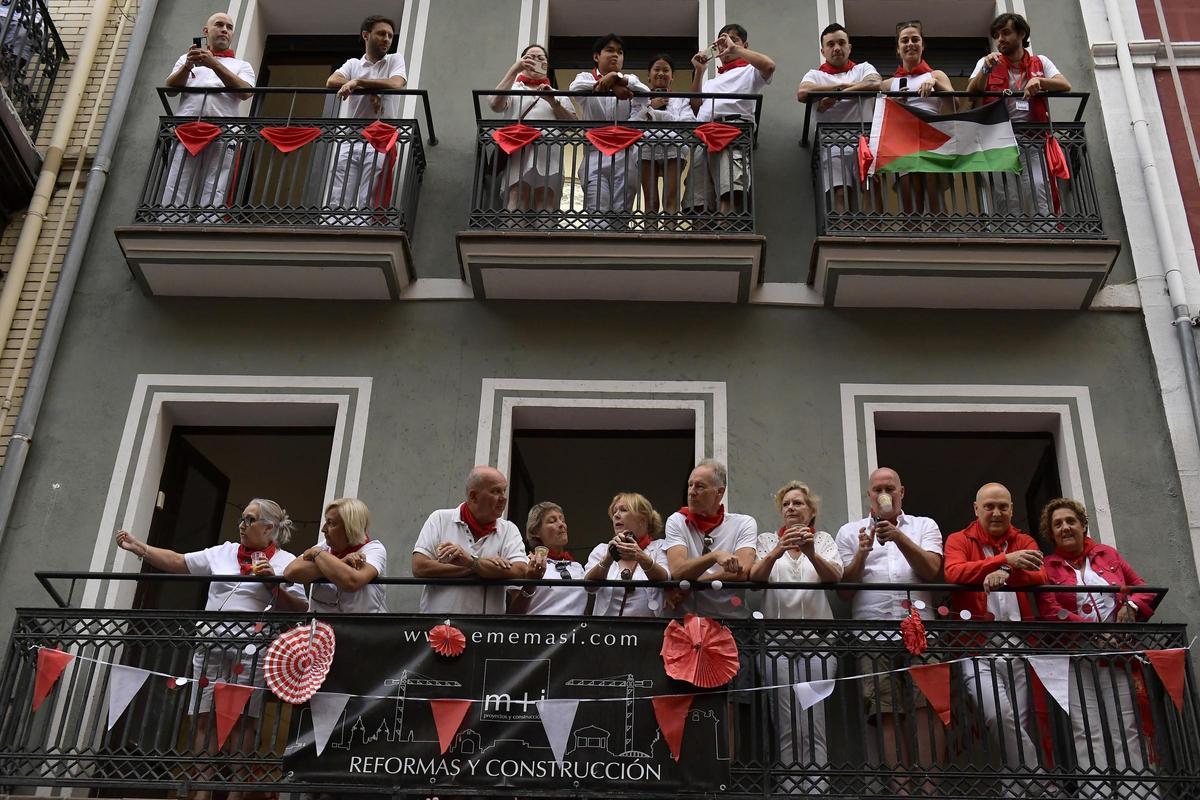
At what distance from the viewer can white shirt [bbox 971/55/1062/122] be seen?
35.3ft

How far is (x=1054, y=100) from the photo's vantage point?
11281 millimetres

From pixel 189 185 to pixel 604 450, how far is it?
13.2 ft

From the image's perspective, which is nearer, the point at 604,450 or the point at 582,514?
the point at 604,450

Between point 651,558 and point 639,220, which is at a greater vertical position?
point 639,220

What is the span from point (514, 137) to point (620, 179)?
36.1 inches

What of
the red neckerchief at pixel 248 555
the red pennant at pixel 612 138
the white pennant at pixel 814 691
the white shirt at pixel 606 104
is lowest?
the white pennant at pixel 814 691

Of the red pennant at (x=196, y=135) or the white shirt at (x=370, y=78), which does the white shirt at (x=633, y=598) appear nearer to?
the white shirt at (x=370, y=78)

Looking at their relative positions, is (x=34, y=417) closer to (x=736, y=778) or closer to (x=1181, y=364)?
(x=736, y=778)

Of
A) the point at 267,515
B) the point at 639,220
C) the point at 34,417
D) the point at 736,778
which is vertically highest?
the point at 639,220

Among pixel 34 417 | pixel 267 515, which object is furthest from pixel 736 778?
pixel 34 417

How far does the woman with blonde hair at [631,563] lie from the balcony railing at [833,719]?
0.82 feet

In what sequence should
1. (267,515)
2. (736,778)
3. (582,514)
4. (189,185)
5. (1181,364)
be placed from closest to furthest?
(736,778)
(267,515)
(1181,364)
(189,185)
(582,514)

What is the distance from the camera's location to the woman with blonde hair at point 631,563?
8.20 meters

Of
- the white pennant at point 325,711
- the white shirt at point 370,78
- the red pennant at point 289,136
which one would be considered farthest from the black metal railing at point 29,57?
the white pennant at point 325,711
